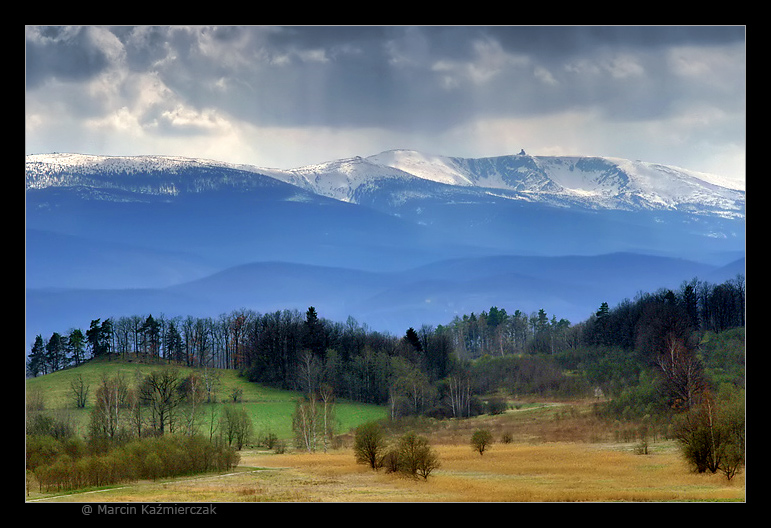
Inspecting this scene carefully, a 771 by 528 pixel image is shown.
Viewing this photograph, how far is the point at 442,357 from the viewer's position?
81.5m

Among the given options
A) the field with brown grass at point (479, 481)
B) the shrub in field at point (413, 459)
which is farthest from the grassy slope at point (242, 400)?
the shrub in field at point (413, 459)

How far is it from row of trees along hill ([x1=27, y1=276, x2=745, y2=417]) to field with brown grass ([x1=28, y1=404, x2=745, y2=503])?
19377 millimetres

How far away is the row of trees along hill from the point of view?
70688mm

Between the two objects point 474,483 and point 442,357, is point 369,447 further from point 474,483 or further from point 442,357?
point 442,357

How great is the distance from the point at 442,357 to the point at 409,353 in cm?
350

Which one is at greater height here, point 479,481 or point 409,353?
point 409,353

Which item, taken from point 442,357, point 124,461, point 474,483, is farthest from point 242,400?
point 474,483

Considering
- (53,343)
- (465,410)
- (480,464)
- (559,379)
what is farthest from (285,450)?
(53,343)

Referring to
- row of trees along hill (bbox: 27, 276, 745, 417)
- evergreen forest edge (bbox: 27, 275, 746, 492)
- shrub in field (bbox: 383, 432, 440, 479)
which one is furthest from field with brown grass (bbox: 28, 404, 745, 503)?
row of trees along hill (bbox: 27, 276, 745, 417)

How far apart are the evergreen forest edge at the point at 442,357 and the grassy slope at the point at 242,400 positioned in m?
2.03

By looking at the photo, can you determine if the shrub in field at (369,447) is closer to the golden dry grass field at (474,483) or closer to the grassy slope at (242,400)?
the golden dry grass field at (474,483)
